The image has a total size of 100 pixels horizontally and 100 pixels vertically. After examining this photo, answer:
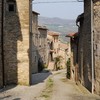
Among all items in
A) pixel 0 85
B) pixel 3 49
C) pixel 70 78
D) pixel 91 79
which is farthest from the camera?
pixel 70 78

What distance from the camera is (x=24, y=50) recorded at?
2602cm

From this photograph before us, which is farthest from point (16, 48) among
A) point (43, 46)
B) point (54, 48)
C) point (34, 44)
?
point (54, 48)

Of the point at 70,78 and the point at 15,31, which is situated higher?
the point at 15,31

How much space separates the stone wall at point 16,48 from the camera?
2581cm

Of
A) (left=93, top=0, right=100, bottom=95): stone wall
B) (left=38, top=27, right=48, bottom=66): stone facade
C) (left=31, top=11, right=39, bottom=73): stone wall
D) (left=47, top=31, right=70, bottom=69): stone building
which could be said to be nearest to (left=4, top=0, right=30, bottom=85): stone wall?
(left=93, top=0, right=100, bottom=95): stone wall

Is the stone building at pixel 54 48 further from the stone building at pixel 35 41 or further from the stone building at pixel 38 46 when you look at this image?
the stone building at pixel 35 41

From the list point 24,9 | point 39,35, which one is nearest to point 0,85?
point 24,9

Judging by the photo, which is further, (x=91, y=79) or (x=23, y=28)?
(x=23, y=28)

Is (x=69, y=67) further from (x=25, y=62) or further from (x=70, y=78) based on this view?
(x=25, y=62)

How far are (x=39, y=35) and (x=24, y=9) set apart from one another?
32.5 m

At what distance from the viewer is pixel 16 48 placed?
26.0 m

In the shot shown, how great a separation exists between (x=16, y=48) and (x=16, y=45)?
246mm

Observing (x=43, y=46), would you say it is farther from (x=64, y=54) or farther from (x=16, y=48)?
(x=16, y=48)

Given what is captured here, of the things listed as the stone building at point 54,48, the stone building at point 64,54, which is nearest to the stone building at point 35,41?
the stone building at point 64,54
